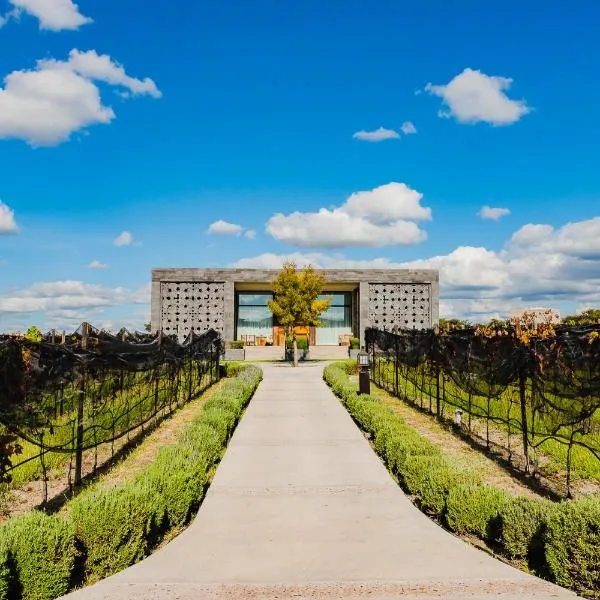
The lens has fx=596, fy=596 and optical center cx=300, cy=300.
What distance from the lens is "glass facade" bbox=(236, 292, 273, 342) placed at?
41469 mm

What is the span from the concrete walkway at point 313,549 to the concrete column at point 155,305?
28.5 meters

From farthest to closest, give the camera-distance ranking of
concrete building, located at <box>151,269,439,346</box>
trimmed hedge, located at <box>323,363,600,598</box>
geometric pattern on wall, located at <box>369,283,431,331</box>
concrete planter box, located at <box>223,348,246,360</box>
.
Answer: geometric pattern on wall, located at <box>369,283,431,331</box>
concrete building, located at <box>151,269,439,346</box>
concrete planter box, located at <box>223,348,246,360</box>
trimmed hedge, located at <box>323,363,600,598</box>

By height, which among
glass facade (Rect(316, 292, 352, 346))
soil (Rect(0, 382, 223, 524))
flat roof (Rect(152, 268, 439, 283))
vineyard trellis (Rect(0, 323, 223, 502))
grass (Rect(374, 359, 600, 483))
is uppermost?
flat roof (Rect(152, 268, 439, 283))

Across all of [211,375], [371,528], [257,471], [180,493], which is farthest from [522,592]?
[211,375]

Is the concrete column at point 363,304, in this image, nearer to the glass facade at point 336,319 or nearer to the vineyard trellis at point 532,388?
the glass facade at point 336,319

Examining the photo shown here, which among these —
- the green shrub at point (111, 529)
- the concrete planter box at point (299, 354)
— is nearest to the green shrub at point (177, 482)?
the green shrub at point (111, 529)

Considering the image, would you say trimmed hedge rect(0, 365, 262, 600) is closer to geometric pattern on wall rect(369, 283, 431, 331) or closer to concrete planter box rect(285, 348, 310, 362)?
concrete planter box rect(285, 348, 310, 362)

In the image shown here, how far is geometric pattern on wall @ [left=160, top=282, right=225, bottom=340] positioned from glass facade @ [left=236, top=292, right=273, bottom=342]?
5170 mm

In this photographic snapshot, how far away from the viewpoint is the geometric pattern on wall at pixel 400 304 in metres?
37.0

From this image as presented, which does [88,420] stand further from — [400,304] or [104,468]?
[400,304]

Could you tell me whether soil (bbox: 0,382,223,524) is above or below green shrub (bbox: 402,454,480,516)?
below

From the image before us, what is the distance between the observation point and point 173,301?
36.2 m

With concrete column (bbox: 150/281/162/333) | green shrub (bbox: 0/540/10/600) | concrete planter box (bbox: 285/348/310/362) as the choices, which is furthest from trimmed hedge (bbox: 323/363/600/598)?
concrete column (bbox: 150/281/162/333)

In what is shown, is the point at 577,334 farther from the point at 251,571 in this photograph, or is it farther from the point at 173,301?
the point at 173,301
